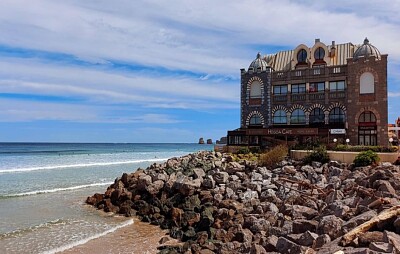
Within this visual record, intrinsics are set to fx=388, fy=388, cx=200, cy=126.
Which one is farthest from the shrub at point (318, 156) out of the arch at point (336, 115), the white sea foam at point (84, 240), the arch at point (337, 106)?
the white sea foam at point (84, 240)

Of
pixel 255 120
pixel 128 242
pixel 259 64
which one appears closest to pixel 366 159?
pixel 128 242

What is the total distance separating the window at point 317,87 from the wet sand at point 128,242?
87.5ft

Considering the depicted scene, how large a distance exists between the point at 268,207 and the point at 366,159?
11223 mm

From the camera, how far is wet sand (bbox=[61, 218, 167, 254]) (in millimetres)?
13777

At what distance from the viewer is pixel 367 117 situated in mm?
36250

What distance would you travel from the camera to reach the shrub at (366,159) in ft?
78.1

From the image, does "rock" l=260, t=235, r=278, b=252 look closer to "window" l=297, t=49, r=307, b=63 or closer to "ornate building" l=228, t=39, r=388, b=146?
"ornate building" l=228, t=39, r=388, b=146

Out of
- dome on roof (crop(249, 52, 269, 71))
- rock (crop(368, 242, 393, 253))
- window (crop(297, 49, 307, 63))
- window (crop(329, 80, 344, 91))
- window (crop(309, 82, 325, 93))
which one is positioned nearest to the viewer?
rock (crop(368, 242, 393, 253))

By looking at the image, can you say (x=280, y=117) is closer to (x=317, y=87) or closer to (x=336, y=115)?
→ (x=317, y=87)

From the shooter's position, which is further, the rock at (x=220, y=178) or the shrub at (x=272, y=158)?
the shrub at (x=272, y=158)

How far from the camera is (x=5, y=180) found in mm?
33844

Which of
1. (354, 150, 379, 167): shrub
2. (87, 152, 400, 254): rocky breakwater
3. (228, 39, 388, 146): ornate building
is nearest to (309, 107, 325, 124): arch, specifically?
(228, 39, 388, 146): ornate building

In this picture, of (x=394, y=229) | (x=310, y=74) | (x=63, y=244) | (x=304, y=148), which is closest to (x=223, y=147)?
(x=304, y=148)

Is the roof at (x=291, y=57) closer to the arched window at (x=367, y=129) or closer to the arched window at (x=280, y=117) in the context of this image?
the arched window at (x=280, y=117)
